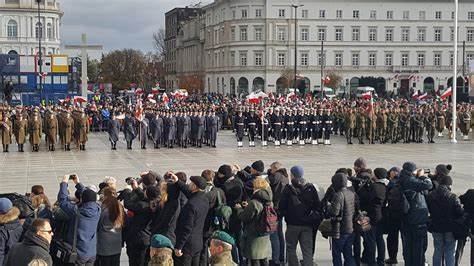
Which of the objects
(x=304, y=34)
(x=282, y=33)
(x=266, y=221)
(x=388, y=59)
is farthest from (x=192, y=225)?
(x=388, y=59)

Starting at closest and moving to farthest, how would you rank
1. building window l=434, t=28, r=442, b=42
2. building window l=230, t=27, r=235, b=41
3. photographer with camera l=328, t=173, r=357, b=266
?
1. photographer with camera l=328, t=173, r=357, b=266
2. building window l=434, t=28, r=442, b=42
3. building window l=230, t=27, r=235, b=41

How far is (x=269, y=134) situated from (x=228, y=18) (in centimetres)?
7813

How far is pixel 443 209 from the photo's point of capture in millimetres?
10383

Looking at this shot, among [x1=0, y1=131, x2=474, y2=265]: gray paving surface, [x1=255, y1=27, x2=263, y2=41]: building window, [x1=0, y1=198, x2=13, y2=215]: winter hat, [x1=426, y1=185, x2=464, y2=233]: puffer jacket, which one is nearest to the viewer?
[x1=0, y1=198, x2=13, y2=215]: winter hat

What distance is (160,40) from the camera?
160250 millimetres

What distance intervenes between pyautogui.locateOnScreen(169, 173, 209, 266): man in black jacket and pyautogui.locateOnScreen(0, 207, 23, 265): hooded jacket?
210cm

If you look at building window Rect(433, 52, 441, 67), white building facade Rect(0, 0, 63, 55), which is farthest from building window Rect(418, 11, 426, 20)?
white building facade Rect(0, 0, 63, 55)

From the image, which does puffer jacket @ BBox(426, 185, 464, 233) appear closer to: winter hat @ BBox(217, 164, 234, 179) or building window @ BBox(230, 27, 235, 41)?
winter hat @ BBox(217, 164, 234, 179)

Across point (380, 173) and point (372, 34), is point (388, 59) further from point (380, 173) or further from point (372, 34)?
point (380, 173)

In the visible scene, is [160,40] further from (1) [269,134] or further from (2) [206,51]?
(1) [269,134]

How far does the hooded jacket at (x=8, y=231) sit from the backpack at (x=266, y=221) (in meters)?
3.34

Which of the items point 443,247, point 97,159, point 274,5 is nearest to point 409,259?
point 443,247

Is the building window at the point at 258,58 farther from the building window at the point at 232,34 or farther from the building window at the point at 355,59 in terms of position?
the building window at the point at 355,59

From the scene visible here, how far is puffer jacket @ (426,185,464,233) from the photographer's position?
10336 mm
